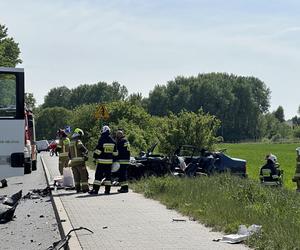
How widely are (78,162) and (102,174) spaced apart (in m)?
1.01

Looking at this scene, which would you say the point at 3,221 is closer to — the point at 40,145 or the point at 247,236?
the point at 247,236

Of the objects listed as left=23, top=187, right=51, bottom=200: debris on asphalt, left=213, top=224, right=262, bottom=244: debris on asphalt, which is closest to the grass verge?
left=213, top=224, right=262, bottom=244: debris on asphalt

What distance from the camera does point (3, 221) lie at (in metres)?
13.0

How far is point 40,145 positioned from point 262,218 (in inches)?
2775

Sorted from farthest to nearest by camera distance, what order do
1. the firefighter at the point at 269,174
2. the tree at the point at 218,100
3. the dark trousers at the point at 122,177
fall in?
the tree at the point at 218,100 → the firefighter at the point at 269,174 → the dark trousers at the point at 122,177

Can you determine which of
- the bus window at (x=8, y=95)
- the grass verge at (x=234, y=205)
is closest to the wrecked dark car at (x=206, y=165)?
the grass verge at (x=234, y=205)

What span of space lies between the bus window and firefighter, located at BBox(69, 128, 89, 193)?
4.46 metres

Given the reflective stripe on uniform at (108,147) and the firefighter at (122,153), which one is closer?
the reflective stripe on uniform at (108,147)

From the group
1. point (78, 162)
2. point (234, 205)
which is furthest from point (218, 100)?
point (234, 205)

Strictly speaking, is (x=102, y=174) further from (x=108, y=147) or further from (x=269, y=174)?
(x=269, y=174)

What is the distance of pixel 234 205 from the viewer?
38.4 ft

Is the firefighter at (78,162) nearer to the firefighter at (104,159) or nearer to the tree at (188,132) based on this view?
the firefighter at (104,159)

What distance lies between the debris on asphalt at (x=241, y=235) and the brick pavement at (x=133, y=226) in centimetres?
21

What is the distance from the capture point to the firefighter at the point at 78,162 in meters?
17.7
